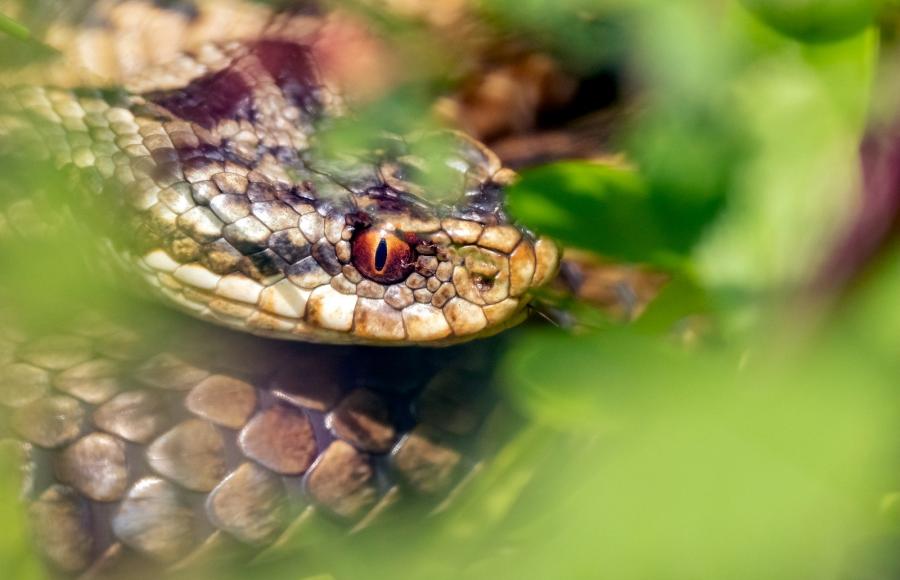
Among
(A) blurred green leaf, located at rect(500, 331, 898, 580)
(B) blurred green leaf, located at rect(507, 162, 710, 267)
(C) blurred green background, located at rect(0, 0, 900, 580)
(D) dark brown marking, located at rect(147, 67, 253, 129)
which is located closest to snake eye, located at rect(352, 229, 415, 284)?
(D) dark brown marking, located at rect(147, 67, 253, 129)

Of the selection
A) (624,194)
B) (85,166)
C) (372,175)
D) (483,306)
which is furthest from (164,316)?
(624,194)

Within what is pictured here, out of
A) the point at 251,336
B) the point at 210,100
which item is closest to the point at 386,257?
the point at 251,336

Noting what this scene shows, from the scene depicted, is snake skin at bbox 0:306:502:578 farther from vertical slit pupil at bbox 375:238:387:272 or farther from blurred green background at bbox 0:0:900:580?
blurred green background at bbox 0:0:900:580

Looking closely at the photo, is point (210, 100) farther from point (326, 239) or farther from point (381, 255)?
point (381, 255)

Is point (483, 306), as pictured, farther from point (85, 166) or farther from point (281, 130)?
point (85, 166)

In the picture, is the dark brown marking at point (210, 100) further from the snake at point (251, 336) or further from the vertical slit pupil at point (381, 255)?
the vertical slit pupil at point (381, 255)

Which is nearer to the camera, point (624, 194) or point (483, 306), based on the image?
point (624, 194)

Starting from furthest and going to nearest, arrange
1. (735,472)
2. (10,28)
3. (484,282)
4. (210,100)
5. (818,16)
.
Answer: (210,100), (484,282), (10,28), (818,16), (735,472)
